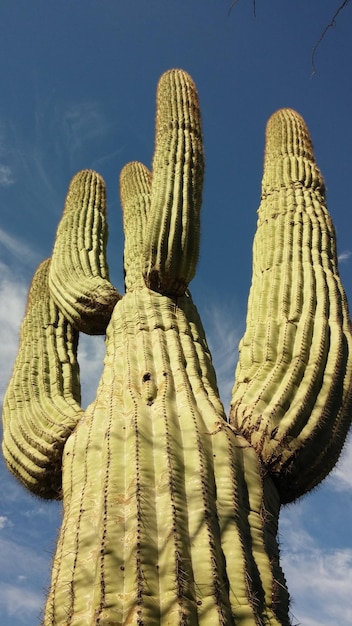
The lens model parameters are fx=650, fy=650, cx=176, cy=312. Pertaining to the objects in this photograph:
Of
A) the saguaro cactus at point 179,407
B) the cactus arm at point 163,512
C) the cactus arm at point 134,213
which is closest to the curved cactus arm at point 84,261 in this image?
the saguaro cactus at point 179,407

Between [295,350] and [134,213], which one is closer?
[295,350]

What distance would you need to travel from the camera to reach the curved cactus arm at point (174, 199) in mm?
4414

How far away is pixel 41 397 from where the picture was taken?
4.77 metres

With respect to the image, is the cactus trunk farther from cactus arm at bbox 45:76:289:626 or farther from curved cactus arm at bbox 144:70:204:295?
curved cactus arm at bbox 144:70:204:295

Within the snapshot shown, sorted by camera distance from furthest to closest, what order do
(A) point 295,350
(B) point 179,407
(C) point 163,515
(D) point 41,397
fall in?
(D) point 41,397 < (A) point 295,350 < (B) point 179,407 < (C) point 163,515

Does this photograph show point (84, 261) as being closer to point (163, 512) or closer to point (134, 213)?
point (134, 213)

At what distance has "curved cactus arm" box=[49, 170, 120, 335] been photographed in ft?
16.3

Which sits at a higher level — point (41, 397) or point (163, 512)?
point (41, 397)

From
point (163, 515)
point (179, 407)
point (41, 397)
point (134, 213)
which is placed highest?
point (134, 213)

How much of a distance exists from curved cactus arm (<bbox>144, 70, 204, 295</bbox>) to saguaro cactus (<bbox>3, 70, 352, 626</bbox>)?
12mm

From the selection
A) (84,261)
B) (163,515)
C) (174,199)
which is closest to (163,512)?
(163,515)

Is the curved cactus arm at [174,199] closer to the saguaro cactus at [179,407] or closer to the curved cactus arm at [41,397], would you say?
the saguaro cactus at [179,407]

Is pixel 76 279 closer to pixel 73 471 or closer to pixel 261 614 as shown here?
pixel 73 471

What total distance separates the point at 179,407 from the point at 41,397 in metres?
1.72
